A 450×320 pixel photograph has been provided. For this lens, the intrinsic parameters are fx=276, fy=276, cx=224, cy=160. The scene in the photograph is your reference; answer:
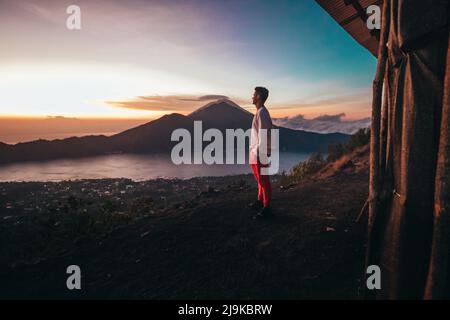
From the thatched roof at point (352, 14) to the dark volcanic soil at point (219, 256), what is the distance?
3.23 metres

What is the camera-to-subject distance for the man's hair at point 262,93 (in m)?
4.77

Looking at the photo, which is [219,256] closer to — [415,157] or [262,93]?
[415,157]

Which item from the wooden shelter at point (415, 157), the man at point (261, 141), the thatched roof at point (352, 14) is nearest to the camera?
the wooden shelter at point (415, 157)

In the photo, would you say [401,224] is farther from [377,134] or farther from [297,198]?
[297,198]

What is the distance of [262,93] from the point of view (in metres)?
4.78

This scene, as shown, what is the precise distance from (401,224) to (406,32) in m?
1.57

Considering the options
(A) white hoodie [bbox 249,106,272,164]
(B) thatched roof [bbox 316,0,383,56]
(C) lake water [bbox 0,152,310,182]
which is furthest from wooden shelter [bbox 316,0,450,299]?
(C) lake water [bbox 0,152,310,182]

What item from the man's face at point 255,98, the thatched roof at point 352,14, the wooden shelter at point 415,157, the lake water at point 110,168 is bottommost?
the lake water at point 110,168

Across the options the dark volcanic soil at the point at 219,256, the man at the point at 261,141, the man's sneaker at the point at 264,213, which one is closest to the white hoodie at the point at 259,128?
the man at the point at 261,141

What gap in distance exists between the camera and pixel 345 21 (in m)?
4.85

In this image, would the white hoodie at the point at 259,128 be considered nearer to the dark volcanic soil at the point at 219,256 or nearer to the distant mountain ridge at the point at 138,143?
the dark volcanic soil at the point at 219,256

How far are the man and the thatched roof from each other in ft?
5.43

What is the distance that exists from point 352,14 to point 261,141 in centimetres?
258
